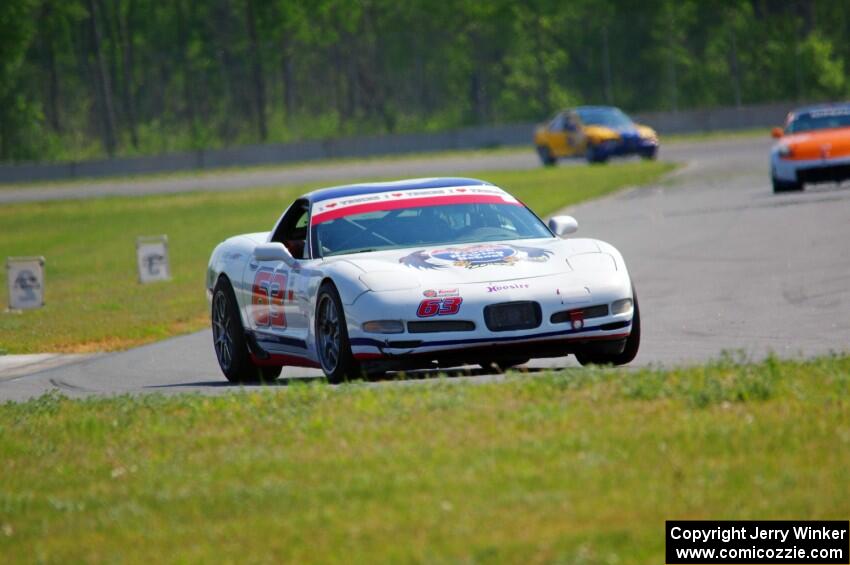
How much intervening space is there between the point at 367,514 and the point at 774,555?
151 centimetres

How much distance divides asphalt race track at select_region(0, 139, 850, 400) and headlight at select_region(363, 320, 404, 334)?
32 centimetres

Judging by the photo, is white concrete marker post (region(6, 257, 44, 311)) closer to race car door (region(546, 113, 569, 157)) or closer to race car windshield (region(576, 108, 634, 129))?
race car windshield (region(576, 108, 634, 129))

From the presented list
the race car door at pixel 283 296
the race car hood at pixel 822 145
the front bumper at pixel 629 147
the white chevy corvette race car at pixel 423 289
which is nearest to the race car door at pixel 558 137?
the front bumper at pixel 629 147

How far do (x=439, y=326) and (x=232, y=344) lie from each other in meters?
2.75

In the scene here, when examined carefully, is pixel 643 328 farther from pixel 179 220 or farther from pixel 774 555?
pixel 179 220

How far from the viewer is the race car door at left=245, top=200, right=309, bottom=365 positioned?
11570 mm

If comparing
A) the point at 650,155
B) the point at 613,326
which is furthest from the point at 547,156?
the point at 613,326

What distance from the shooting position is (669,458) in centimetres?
658

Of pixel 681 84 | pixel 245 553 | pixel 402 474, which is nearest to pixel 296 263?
pixel 402 474

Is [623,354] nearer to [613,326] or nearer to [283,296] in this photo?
[613,326]

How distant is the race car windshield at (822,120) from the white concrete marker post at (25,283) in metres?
12.6

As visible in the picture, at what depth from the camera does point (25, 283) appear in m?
23.2

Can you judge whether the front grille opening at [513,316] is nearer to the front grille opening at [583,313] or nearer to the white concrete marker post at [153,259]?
the front grille opening at [583,313]

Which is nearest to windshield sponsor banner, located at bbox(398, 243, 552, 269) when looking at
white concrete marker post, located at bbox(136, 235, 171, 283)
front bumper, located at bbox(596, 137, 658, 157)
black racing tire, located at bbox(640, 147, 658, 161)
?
white concrete marker post, located at bbox(136, 235, 171, 283)
